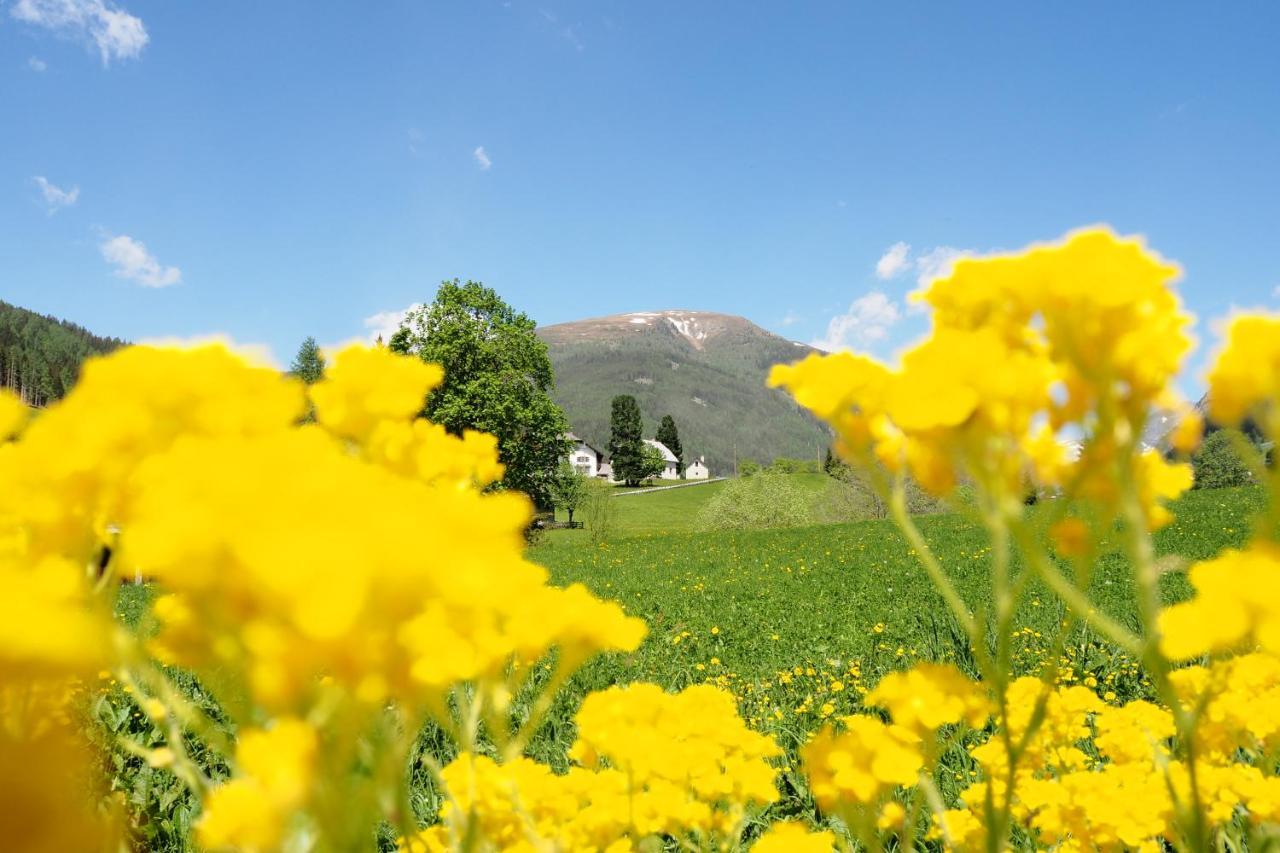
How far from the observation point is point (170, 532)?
1.58 feet

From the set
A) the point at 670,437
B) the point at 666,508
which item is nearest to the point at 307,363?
the point at 666,508

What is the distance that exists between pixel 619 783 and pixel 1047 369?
1017 mm

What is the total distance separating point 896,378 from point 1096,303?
230mm

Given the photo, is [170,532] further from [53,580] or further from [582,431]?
[582,431]

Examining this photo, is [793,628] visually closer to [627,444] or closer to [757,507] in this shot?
[757,507]

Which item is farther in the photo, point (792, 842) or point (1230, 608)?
→ point (792, 842)

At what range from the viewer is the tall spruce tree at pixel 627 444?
90562 mm

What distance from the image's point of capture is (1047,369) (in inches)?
33.0

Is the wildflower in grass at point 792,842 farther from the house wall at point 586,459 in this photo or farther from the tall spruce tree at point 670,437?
the tall spruce tree at point 670,437

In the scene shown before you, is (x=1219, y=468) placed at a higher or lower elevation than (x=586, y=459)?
higher

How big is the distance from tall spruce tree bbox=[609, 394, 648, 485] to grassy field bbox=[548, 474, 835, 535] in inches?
470

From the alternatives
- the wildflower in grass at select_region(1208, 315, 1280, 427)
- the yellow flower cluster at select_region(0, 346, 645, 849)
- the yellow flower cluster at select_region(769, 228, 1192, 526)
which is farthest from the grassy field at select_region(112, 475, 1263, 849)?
the wildflower in grass at select_region(1208, 315, 1280, 427)

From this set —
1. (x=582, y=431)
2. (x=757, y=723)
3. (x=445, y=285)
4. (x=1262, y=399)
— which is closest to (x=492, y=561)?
(x=1262, y=399)

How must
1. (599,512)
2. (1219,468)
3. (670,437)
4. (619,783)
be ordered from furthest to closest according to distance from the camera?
(670,437), (1219,468), (599,512), (619,783)
